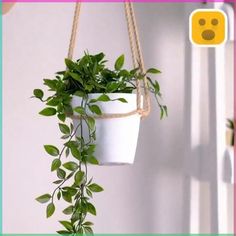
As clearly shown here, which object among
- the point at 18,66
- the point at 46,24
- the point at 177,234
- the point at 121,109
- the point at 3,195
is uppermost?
the point at 46,24

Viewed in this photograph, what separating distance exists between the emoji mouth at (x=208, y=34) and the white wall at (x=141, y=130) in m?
0.26

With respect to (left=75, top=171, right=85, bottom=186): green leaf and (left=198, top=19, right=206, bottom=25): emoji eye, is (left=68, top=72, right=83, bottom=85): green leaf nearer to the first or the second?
(left=75, top=171, right=85, bottom=186): green leaf

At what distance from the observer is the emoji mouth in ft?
4.07

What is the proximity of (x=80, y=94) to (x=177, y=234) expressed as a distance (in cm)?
80

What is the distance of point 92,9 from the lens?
1.47 meters

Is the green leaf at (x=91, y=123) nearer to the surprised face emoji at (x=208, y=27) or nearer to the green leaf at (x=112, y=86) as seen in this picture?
the green leaf at (x=112, y=86)

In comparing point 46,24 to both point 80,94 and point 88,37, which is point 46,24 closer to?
point 88,37

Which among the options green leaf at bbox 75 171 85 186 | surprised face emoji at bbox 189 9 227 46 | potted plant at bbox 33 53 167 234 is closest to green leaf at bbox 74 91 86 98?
potted plant at bbox 33 53 167 234

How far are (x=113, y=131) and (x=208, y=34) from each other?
51cm

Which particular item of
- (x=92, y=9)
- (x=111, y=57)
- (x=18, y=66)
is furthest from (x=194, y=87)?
(x=18, y=66)

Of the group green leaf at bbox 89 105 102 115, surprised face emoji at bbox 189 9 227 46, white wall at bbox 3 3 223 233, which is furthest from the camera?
white wall at bbox 3 3 223 233

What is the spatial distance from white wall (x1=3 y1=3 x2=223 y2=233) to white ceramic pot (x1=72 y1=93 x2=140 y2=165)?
1.85 ft

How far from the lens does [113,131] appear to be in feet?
2.83

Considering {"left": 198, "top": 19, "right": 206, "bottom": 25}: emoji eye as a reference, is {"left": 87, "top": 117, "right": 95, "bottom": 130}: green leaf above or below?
below
